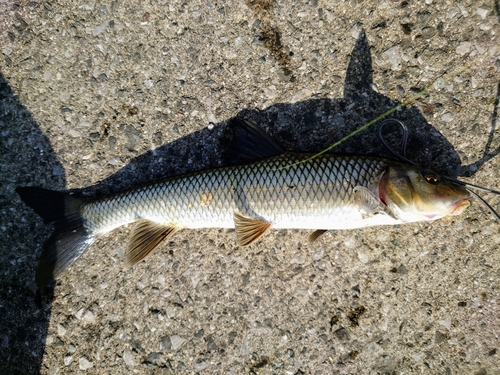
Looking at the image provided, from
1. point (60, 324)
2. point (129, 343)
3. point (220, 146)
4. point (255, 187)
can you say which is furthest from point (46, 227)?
point (255, 187)

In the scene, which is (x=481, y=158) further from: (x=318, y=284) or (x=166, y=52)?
(x=166, y=52)

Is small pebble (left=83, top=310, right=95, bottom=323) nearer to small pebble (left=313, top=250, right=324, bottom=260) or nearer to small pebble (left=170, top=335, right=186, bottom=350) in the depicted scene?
small pebble (left=170, top=335, right=186, bottom=350)

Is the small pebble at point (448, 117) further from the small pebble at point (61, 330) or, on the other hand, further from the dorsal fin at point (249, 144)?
the small pebble at point (61, 330)

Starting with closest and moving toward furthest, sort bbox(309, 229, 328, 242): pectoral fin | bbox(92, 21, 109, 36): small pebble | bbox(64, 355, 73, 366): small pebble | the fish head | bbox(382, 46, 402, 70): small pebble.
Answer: the fish head → bbox(309, 229, 328, 242): pectoral fin → bbox(382, 46, 402, 70): small pebble → bbox(64, 355, 73, 366): small pebble → bbox(92, 21, 109, 36): small pebble

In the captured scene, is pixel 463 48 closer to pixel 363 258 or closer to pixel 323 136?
pixel 323 136

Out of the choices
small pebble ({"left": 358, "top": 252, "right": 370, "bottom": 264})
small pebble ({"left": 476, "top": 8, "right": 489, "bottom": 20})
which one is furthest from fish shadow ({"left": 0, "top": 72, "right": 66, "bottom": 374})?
small pebble ({"left": 476, "top": 8, "right": 489, "bottom": 20})

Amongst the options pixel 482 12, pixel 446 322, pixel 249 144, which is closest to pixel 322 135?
pixel 249 144
